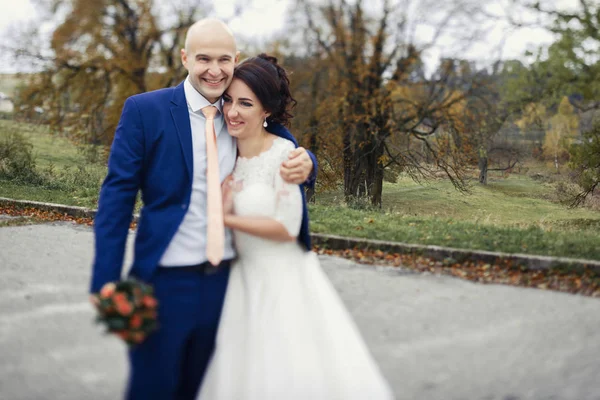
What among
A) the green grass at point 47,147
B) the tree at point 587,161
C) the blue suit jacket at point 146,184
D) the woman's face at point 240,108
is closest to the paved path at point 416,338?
the blue suit jacket at point 146,184

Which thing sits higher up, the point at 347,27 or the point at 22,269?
the point at 347,27

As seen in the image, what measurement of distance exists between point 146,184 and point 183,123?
0.35 m

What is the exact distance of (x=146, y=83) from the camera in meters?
25.8

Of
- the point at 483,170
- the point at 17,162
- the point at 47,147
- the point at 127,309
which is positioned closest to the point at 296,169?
the point at 127,309

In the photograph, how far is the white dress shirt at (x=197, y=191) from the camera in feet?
9.88

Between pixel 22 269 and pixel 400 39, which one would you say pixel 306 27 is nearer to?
pixel 400 39

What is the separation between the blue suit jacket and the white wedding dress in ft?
1.09

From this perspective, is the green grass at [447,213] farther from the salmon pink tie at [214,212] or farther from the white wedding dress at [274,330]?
the salmon pink tie at [214,212]

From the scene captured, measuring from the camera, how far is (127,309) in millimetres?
2520

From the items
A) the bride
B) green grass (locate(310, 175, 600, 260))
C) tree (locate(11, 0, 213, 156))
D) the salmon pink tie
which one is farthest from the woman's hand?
tree (locate(11, 0, 213, 156))

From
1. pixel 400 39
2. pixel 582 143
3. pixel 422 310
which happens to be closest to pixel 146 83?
pixel 400 39

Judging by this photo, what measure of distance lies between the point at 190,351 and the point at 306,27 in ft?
70.8

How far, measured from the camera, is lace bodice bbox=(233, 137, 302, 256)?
3.21m

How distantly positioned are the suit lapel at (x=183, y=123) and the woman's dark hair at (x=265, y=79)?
297mm
